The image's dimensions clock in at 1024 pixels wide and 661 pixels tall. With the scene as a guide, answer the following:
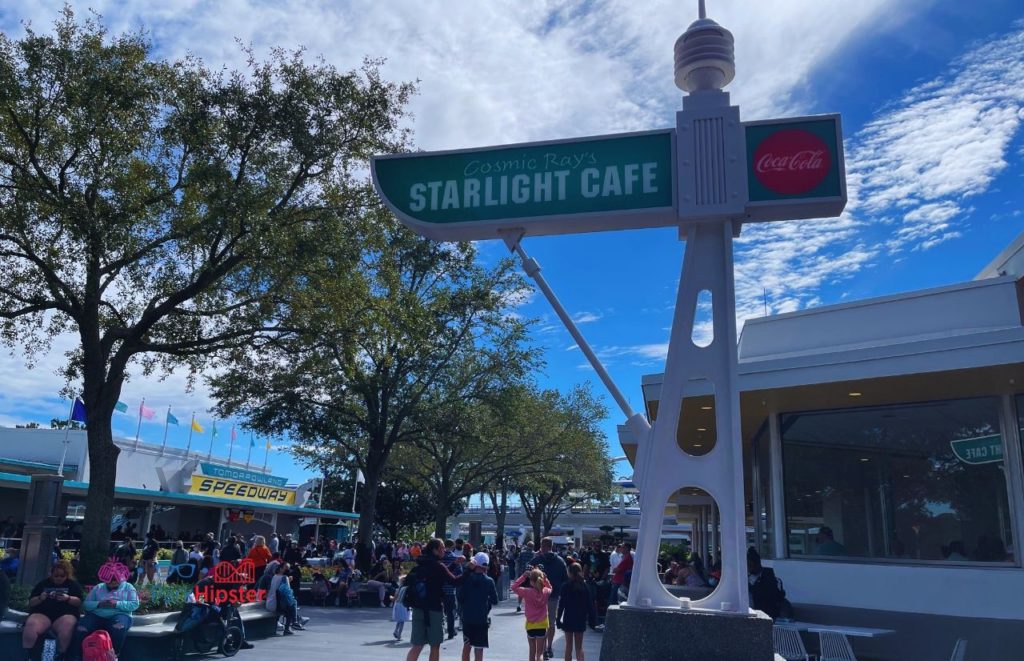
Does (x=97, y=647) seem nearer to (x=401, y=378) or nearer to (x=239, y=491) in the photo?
(x=401, y=378)

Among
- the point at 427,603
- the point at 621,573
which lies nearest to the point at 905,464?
the point at 621,573

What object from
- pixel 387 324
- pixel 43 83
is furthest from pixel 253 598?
pixel 43 83

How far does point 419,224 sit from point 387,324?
9.96 meters

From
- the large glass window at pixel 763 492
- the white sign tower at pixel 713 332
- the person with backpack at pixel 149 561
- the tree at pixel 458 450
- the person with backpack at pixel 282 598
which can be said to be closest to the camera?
the white sign tower at pixel 713 332

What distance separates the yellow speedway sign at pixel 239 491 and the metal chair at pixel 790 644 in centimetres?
2920

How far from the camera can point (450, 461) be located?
3512 centimetres

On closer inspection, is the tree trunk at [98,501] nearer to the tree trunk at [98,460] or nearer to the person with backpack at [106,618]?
the tree trunk at [98,460]

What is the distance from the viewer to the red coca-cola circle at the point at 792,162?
215 inches

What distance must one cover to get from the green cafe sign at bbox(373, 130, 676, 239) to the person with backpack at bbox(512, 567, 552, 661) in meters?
5.45

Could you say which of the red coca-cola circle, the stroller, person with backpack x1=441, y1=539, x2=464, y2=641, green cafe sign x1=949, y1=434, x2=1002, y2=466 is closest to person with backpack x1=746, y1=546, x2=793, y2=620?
green cafe sign x1=949, y1=434, x2=1002, y2=466

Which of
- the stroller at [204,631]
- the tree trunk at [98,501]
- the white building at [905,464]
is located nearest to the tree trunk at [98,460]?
the tree trunk at [98,501]

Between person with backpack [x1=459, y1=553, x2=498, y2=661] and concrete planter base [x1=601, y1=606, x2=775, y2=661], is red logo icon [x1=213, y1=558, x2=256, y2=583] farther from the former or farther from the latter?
concrete planter base [x1=601, y1=606, x2=775, y2=661]

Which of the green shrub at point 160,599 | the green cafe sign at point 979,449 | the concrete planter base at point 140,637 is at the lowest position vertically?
the concrete planter base at point 140,637

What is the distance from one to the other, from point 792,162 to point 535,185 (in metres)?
1.79
